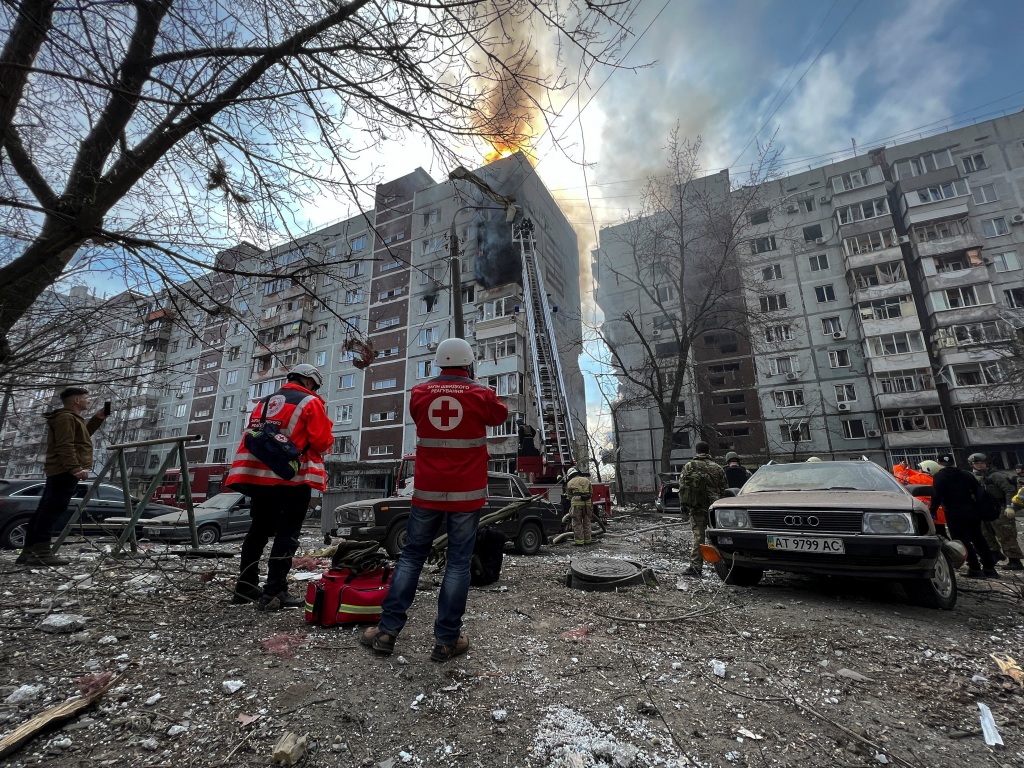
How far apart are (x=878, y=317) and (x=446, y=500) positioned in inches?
1474

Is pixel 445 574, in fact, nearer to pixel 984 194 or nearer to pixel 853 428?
pixel 853 428

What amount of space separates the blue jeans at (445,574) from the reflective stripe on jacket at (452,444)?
0.35 ft

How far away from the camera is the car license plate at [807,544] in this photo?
3900 mm

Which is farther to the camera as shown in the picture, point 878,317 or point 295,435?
point 878,317

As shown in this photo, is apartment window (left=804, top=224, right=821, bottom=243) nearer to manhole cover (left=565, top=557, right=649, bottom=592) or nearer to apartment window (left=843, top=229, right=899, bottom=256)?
apartment window (left=843, top=229, right=899, bottom=256)

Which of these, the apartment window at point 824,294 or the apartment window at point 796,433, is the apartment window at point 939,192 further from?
the apartment window at point 796,433

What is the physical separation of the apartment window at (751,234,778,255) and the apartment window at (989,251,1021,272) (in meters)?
12.8

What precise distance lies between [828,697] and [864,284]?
3753 centimetres

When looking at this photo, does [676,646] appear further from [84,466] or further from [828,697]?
[84,466]

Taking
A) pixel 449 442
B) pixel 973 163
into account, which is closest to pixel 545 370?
pixel 449 442

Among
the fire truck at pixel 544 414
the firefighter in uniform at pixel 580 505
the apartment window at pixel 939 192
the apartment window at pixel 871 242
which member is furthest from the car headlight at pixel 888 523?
the apartment window at pixel 939 192

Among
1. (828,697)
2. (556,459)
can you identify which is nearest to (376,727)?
(828,697)

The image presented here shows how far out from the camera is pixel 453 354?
330 cm

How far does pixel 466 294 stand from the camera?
33.9 metres
